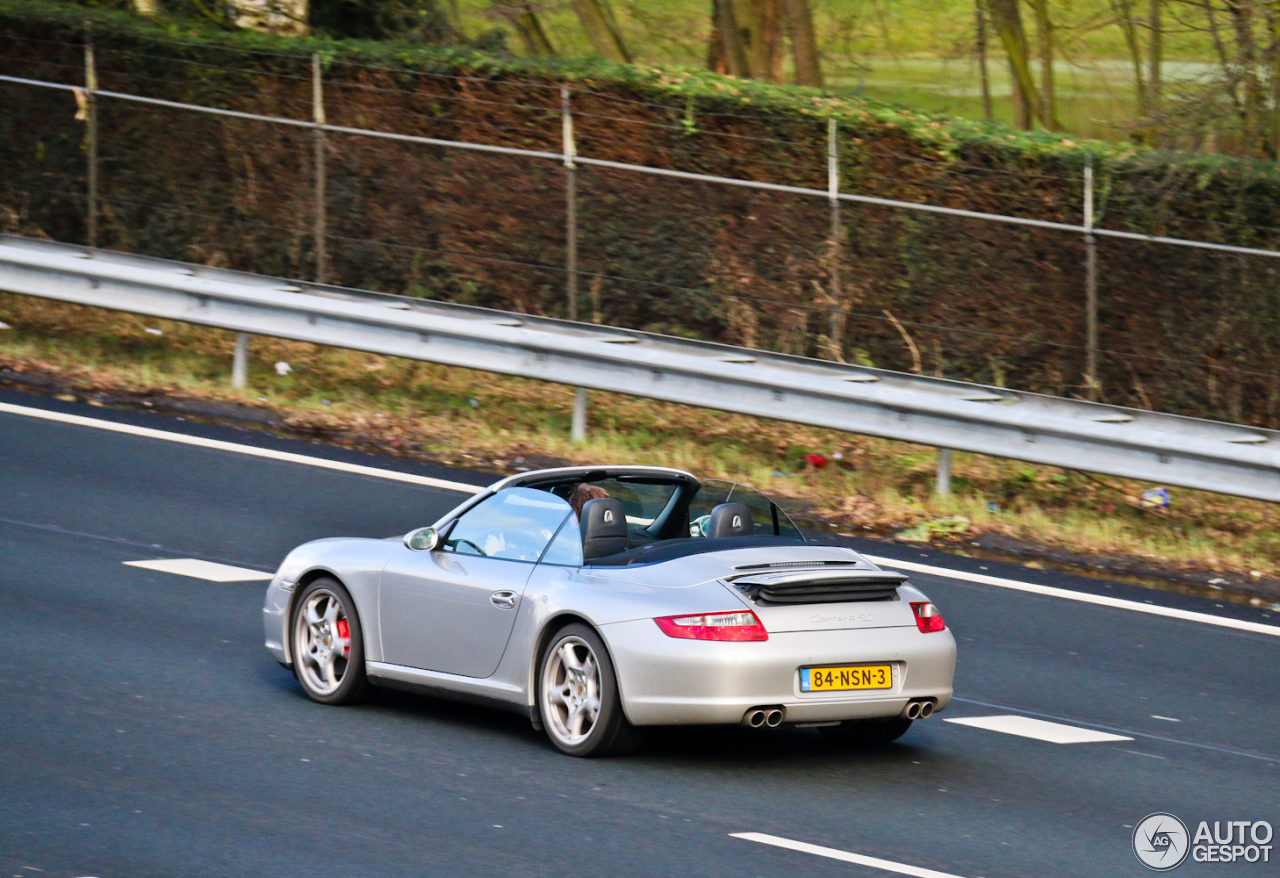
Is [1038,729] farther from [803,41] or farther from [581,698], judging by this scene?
[803,41]

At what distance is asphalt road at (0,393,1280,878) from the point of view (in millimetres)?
6332

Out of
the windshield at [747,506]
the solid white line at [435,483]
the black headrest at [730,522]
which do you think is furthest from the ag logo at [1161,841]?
the solid white line at [435,483]

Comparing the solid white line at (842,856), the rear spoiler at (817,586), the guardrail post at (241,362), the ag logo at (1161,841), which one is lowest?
the ag logo at (1161,841)

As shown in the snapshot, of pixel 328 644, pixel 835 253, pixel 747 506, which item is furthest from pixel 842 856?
pixel 835 253

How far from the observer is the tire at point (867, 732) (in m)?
8.06

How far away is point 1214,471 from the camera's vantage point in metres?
12.5

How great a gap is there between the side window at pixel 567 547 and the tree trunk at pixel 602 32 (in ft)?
52.5

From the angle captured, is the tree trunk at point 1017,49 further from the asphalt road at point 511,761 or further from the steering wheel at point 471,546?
the steering wheel at point 471,546

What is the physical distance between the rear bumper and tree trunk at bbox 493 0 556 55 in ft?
49.7

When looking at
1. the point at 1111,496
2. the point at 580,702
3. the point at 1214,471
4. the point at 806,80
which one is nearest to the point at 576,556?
the point at 580,702

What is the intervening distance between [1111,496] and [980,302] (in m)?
2.08

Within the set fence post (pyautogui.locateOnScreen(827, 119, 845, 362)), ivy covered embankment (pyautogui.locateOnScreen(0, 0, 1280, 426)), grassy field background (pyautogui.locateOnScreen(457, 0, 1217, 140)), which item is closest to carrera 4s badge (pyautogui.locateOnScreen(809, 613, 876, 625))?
ivy covered embankment (pyautogui.locateOnScreen(0, 0, 1280, 426))

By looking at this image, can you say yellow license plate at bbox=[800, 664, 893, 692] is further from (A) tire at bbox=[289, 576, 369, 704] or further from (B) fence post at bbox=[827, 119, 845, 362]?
(B) fence post at bbox=[827, 119, 845, 362]

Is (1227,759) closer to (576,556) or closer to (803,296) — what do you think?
(576,556)
